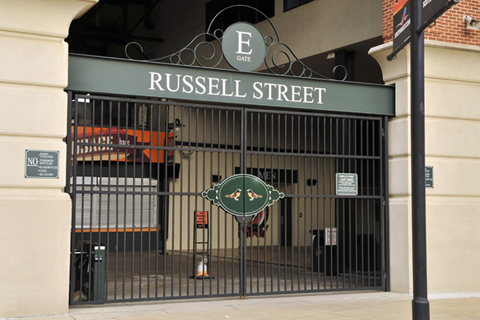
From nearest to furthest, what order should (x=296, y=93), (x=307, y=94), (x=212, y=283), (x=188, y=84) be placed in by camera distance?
(x=188, y=84)
(x=296, y=93)
(x=307, y=94)
(x=212, y=283)

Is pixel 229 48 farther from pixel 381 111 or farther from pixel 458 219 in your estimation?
pixel 458 219

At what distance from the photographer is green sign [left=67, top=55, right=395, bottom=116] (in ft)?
30.1

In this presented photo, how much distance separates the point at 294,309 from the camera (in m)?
9.09

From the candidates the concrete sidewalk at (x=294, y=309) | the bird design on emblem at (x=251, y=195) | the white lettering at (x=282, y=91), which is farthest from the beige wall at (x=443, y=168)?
the bird design on emblem at (x=251, y=195)

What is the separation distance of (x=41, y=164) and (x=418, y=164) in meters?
5.10

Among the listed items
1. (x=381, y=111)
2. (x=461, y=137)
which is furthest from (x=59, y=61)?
(x=461, y=137)

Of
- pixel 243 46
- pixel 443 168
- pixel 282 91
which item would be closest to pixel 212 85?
pixel 243 46

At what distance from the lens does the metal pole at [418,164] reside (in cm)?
666

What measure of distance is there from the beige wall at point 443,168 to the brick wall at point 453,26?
295 mm

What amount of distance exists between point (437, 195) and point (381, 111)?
1.84 meters

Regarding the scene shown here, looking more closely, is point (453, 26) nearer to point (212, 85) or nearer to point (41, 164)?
point (212, 85)

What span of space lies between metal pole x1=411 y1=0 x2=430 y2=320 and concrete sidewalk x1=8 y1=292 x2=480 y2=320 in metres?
Answer: 2.02

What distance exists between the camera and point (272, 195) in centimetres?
1030

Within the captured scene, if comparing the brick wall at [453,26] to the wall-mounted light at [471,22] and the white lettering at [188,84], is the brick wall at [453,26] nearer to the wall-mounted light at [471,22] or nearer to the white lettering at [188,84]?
the wall-mounted light at [471,22]
